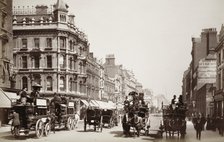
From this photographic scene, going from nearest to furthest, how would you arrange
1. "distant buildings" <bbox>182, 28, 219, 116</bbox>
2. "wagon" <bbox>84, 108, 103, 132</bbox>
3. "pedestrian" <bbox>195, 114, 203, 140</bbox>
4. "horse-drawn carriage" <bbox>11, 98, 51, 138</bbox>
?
"horse-drawn carriage" <bbox>11, 98, 51, 138</bbox>, "pedestrian" <bbox>195, 114, 203, 140</bbox>, "wagon" <bbox>84, 108, 103, 132</bbox>, "distant buildings" <bbox>182, 28, 219, 116</bbox>

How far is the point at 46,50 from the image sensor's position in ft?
35.5

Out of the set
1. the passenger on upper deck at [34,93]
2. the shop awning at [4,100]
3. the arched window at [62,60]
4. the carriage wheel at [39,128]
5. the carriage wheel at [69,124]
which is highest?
the arched window at [62,60]

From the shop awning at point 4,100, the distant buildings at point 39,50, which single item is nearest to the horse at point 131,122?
the distant buildings at point 39,50

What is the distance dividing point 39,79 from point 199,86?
9774 mm

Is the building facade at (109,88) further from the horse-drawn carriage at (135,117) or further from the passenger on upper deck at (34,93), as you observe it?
the passenger on upper deck at (34,93)

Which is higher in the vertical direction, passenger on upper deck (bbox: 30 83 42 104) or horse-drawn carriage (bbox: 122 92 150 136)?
passenger on upper deck (bbox: 30 83 42 104)

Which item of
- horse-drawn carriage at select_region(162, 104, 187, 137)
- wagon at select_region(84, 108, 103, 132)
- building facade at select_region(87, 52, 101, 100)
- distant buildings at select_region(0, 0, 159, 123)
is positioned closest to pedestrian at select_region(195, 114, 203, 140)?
horse-drawn carriage at select_region(162, 104, 187, 137)

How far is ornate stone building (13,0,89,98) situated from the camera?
35.0ft

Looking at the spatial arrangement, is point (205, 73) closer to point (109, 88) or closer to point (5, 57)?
point (5, 57)

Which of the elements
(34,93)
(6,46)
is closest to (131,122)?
(34,93)

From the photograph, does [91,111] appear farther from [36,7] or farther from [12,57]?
[36,7]

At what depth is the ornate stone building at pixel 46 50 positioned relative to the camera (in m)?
10.7

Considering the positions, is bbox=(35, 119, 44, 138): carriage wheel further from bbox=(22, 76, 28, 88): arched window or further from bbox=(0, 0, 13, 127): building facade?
bbox=(22, 76, 28, 88): arched window

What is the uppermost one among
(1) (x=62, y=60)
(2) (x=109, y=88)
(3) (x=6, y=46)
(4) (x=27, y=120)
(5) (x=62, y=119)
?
(3) (x=6, y=46)
